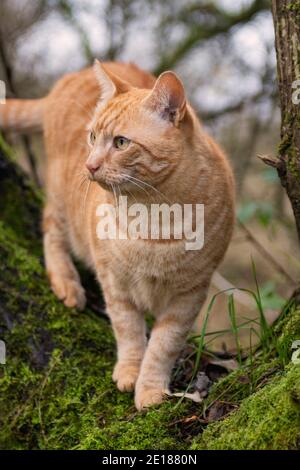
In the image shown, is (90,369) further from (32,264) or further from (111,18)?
(111,18)

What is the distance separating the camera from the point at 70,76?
3760 mm

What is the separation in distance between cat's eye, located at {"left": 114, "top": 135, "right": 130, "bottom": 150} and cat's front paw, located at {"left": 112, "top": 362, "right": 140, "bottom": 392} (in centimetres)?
94

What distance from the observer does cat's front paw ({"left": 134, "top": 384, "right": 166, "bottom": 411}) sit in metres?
2.42

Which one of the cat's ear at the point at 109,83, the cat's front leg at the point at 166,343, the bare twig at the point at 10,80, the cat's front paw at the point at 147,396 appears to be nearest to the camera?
the cat's front paw at the point at 147,396

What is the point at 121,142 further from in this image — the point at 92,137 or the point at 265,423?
the point at 265,423

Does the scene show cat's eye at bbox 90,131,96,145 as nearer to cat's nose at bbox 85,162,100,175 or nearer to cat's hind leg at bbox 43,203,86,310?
cat's nose at bbox 85,162,100,175

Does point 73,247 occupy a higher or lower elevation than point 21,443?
higher

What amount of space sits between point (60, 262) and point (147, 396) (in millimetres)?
1191

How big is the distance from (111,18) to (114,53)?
1.06ft

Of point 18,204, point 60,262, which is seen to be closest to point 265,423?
point 60,262

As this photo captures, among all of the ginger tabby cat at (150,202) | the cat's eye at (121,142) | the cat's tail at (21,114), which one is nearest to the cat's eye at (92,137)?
the ginger tabby cat at (150,202)

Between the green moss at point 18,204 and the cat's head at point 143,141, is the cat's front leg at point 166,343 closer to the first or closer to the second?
the cat's head at point 143,141

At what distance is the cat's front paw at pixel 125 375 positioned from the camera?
261 centimetres

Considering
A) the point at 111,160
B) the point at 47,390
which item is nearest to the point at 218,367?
the point at 47,390
